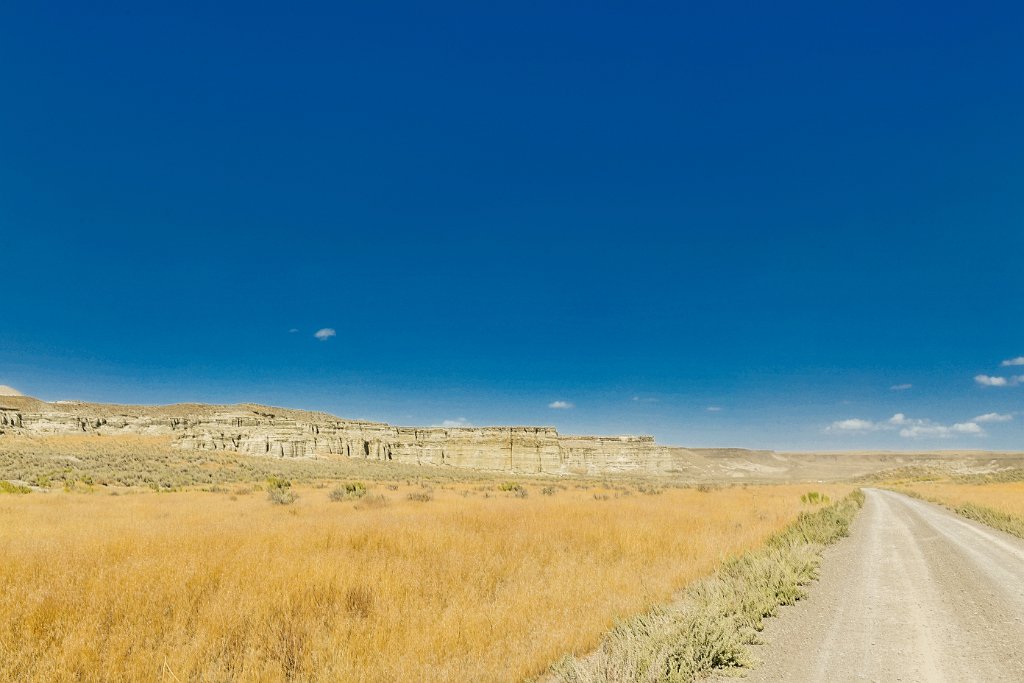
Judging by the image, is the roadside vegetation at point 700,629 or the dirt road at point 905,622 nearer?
the roadside vegetation at point 700,629

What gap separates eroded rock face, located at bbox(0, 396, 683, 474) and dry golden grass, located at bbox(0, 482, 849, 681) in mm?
55256

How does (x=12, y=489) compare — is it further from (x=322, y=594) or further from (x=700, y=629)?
(x=700, y=629)

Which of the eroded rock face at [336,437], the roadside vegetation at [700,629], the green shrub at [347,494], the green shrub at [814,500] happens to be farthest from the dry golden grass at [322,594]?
the eroded rock face at [336,437]

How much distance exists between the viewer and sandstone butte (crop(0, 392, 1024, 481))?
6272 cm

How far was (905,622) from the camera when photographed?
5934 millimetres

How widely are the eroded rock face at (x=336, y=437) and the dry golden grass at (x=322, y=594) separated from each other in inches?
2175

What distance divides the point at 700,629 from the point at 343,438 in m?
77.5

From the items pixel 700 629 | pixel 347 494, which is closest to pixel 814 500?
pixel 347 494

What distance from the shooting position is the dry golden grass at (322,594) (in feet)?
14.8

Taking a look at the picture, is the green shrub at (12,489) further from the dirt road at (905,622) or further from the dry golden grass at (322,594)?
the dirt road at (905,622)

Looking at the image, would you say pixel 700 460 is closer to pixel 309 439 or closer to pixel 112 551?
pixel 309 439

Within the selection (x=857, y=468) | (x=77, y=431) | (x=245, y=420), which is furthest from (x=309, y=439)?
(x=857, y=468)

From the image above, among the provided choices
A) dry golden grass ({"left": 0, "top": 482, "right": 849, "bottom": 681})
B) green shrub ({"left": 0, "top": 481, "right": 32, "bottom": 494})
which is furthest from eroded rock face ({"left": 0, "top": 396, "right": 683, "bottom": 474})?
dry golden grass ({"left": 0, "top": 482, "right": 849, "bottom": 681})

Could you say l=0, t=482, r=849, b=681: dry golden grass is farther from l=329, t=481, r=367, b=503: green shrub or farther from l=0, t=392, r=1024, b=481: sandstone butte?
l=0, t=392, r=1024, b=481: sandstone butte
